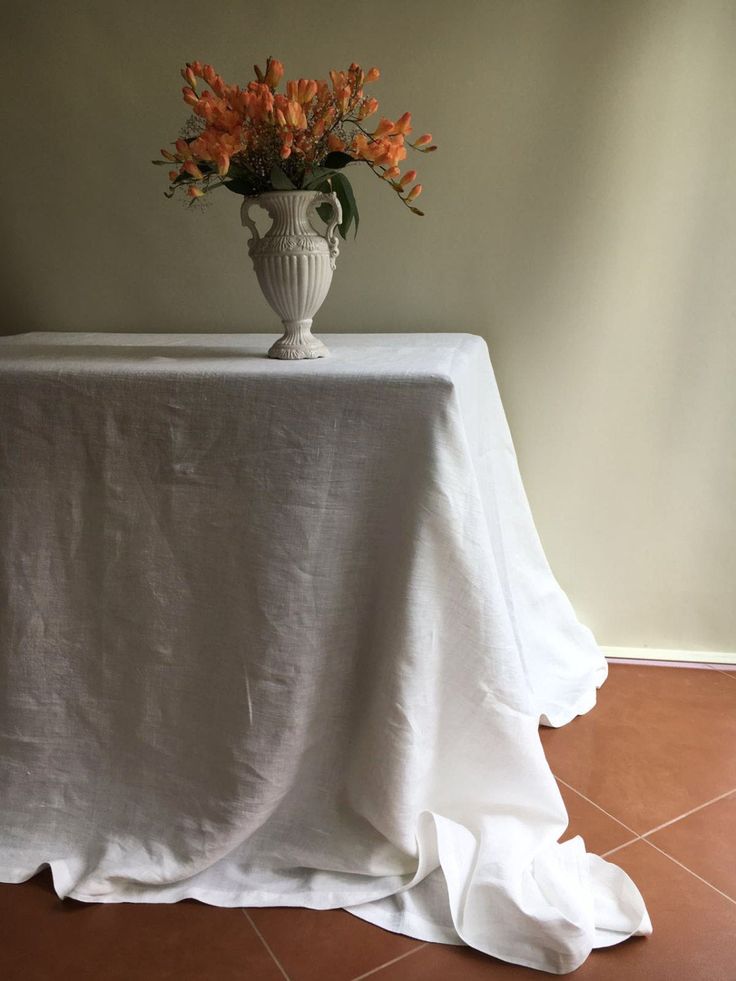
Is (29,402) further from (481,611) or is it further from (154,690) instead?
(481,611)

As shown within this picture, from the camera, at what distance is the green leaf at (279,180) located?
3.66ft

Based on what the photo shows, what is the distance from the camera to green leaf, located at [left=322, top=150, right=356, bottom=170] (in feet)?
3.73

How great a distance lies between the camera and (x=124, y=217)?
64.8 inches

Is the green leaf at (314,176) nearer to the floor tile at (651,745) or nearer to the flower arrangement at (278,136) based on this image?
the flower arrangement at (278,136)

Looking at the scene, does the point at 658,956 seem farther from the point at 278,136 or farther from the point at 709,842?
the point at 278,136

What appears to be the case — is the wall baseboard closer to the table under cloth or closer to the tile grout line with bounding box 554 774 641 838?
the tile grout line with bounding box 554 774 641 838

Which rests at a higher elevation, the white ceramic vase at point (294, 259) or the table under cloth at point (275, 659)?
the white ceramic vase at point (294, 259)

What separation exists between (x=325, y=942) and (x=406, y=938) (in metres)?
0.11

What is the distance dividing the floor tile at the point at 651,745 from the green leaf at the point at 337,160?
3.49 feet

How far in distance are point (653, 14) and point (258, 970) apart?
64.8 inches

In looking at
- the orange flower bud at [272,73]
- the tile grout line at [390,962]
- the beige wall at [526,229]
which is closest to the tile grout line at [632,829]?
the tile grout line at [390,962]

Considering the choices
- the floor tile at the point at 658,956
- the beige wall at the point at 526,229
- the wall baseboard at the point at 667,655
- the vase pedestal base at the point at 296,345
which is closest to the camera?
the floor tile at the point at 658,956

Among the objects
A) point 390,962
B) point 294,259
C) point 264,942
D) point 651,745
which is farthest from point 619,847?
point 294,259

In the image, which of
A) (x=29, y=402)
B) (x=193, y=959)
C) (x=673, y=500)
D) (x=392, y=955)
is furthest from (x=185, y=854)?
(x=673, y=500)
